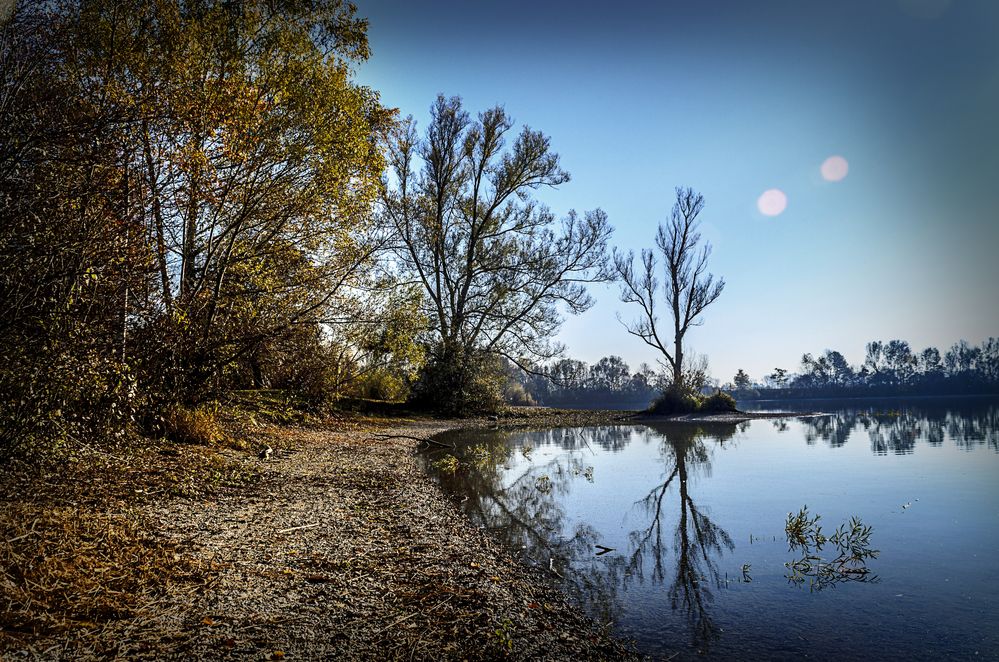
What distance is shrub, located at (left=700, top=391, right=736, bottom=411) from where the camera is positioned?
26547mm

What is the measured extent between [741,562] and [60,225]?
6.28m

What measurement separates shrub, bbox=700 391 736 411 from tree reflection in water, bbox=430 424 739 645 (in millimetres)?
16165

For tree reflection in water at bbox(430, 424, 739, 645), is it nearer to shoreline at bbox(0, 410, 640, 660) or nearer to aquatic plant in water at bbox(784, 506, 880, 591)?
shoreline at bbox(0, 410, 640, 660)

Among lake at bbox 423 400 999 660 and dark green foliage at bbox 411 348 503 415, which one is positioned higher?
dark green foliage at bbox 411 348 503 415

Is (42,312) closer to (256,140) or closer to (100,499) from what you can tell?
(100,499)

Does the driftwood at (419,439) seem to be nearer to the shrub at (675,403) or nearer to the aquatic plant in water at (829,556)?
the aquatic plant in water at (829,556)

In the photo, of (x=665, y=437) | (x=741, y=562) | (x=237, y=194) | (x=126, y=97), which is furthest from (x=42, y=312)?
(x=665, y=437)

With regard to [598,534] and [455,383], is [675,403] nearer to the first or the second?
[455,383]

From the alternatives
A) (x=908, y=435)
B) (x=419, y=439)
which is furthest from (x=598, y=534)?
(x=908, y=435)

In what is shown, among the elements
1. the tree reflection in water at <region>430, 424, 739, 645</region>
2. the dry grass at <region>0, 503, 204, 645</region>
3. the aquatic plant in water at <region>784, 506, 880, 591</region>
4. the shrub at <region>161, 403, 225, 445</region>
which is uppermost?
the shrub at <region>161, 403, 225, 445</region>

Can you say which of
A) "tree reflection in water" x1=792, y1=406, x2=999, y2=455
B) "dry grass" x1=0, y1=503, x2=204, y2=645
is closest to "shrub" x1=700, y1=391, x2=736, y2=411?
"tree reflection in water" x1=792, y1=406, x2=999, y2=455

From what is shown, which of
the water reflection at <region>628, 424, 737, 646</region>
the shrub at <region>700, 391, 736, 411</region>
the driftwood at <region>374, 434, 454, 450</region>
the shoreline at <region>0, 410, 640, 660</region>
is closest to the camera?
the shoreline at <region>0, 410, 640, 660</region>

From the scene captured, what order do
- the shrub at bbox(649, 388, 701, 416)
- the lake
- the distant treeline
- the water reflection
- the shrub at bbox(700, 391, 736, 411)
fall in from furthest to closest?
1. the distant treeline
2. the shrub at bbox(649, 388, 701, 416)
3. the shrub at bbox(700, 391, 736, 411)
4. the water reflection
5. the lake

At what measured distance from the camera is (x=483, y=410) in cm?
2517
